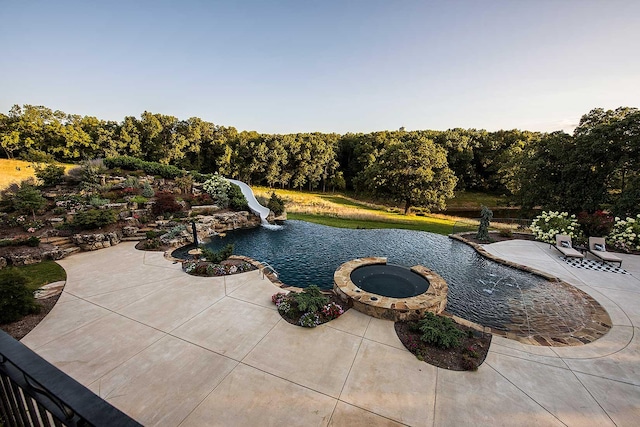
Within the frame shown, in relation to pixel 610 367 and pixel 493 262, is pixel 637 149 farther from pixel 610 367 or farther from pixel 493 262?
pixel 610 367

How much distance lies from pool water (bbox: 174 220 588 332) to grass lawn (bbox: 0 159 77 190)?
54.1ft

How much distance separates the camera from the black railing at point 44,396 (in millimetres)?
1255

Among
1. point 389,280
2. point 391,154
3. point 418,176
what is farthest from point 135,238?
point 391,154

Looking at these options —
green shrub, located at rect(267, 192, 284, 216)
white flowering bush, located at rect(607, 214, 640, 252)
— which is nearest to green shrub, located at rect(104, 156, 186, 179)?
green shrub, located at rect(267, 192, 284, 216)

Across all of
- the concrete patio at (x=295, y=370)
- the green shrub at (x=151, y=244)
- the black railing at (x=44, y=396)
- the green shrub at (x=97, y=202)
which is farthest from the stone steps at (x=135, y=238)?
the black railing at (x=44, y=396)

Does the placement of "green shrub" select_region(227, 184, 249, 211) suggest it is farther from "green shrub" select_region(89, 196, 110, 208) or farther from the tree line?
the tree line

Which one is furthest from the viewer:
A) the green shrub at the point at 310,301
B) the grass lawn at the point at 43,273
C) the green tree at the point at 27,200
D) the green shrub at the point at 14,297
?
the green tree at the point at 27,200

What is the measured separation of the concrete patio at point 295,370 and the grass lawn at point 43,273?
4.67 ft

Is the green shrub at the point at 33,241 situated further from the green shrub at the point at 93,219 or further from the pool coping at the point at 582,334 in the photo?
the pool coping at the point at 582,334

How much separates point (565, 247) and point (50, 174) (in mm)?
29790

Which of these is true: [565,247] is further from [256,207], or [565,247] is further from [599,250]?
[256,207]

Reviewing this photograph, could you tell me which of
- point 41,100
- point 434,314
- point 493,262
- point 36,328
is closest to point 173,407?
point 36,328

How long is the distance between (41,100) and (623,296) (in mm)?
46934

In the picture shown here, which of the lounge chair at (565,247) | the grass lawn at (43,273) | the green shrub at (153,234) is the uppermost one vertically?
the lounge chair at (565,247)
